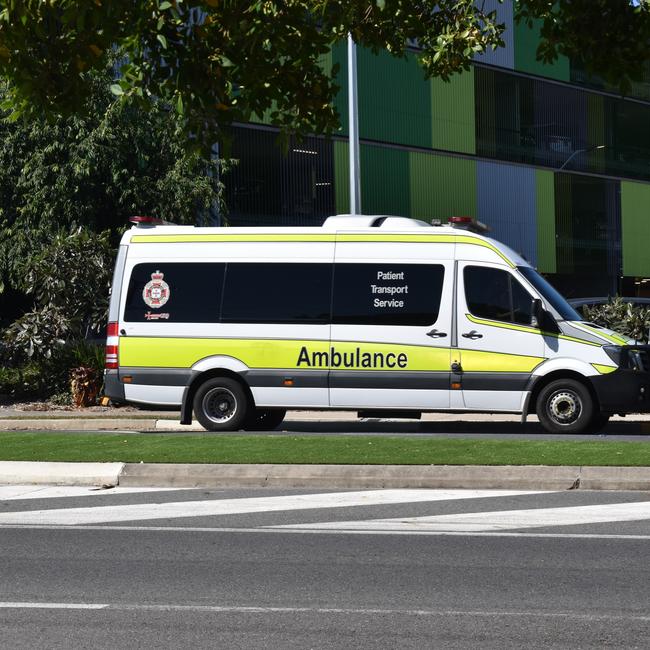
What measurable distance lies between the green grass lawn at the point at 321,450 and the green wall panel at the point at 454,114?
84.3 feet

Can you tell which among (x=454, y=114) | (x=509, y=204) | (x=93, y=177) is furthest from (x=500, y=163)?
(x=93, y=177)

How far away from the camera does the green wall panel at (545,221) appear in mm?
43188

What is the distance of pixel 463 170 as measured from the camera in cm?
4047

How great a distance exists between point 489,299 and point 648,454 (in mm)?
4108

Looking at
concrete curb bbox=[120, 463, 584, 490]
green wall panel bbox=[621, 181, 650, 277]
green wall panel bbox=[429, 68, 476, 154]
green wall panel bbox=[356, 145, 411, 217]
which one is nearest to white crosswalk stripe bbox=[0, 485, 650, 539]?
concrete curb bbox=[120, 463, 584, 490]

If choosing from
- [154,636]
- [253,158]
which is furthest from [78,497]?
[253,158]

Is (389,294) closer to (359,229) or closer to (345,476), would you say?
(359,229)

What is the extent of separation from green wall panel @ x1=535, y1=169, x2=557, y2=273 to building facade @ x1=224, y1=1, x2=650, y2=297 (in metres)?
0.05

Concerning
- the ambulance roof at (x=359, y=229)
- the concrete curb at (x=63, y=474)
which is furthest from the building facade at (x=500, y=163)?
the concrete curb at (x=63, y=474)

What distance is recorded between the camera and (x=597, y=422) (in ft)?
53.6

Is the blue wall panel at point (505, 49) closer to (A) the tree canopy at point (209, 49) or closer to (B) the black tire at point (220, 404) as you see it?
(B) the black tire at point (220, 404)

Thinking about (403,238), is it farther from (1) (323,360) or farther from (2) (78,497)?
(2) (78,497)

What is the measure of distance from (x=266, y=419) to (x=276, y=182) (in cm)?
1787

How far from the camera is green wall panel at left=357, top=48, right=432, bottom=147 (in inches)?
1457
